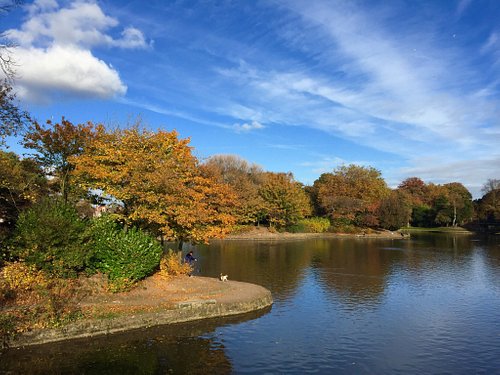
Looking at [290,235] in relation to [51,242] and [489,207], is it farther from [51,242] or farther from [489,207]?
[489,207]

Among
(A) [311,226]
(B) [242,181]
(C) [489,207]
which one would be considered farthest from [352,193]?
(C) [489,207]

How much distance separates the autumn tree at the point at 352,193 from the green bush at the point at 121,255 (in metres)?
61.9

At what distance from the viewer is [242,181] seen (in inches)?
2788

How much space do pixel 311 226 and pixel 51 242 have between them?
5990cm

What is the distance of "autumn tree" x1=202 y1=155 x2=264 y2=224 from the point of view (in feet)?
221

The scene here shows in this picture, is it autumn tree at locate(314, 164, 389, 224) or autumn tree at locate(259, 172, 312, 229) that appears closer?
autumn tree at locate(259, 172, 312, 229)

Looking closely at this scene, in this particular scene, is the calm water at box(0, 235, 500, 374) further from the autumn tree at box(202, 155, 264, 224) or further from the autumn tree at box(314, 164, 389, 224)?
the autumn tree at box(314, 164, 389, 224)

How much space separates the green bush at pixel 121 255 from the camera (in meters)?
19.9

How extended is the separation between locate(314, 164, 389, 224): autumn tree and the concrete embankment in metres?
57.8

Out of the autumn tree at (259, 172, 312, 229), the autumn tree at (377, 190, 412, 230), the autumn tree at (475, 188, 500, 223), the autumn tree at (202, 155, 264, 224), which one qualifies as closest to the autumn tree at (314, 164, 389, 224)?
the autumn tree at (377, 190, 412, 230)

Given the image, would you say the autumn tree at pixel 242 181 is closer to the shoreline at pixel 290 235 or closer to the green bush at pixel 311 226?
the shoreline at pixel 290 235

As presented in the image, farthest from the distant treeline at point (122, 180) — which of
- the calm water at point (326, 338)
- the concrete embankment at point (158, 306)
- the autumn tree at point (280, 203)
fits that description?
the autumn tree at point (280, 203)

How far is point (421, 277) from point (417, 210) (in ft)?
253

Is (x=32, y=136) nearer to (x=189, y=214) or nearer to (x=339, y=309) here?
(x=189, y=214)
